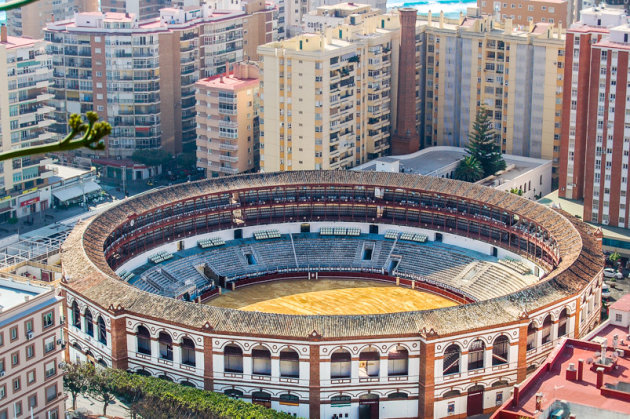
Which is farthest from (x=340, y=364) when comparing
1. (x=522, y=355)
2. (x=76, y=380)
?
(x=76, y=380)

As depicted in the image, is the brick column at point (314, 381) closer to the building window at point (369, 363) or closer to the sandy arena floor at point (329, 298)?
the building window at point (369, 363)

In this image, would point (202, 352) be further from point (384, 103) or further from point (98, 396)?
point (384, 103)

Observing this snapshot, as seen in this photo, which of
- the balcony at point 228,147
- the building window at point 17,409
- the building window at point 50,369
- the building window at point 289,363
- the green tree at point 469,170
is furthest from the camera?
the balcony at point 228,147

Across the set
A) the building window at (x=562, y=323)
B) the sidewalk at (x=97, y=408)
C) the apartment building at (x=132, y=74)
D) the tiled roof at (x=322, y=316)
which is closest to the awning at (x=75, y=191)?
the apartment building at (x=132, y=74)

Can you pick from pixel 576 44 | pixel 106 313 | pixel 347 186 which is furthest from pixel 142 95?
pixel 106 313

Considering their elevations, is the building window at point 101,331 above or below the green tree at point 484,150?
below

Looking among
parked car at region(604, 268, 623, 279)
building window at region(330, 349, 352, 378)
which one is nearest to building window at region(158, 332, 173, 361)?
building window at region(330, 349, 352, 378)

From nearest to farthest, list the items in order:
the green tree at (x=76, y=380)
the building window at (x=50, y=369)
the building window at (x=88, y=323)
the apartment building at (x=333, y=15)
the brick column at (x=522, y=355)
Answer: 1. the building window at (x=50, y=369)
2. the green tree at (x=76, y=380)
3. the brick column at (x=522, y=355)
4. the building window at (x=88, y=323)
5. the apartment building at (x=333, y=15)
